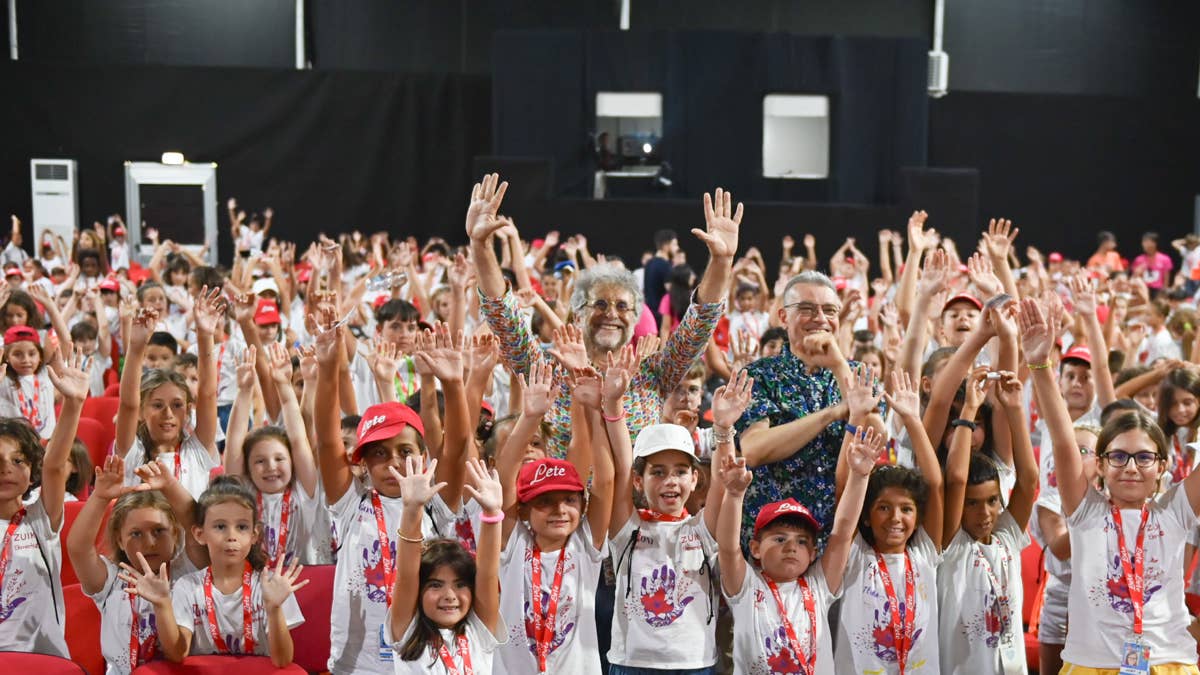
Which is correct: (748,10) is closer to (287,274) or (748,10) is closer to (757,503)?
(287,274)

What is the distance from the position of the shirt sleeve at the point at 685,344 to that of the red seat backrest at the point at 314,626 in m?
1.32

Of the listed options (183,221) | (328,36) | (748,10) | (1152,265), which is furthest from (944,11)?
(183,221)

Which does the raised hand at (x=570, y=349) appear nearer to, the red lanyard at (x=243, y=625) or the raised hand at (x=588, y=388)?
the raised hand at (x=588, y=388)

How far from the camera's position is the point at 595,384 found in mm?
3736

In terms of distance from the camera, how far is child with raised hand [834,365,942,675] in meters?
3.82

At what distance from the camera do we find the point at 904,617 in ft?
12.5

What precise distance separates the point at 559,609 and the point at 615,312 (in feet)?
3.16

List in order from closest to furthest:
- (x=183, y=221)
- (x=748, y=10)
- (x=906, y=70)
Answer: (x=906, y=70) → (x=183, y=221) → (x=748, y=10)

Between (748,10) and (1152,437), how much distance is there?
1568 cm

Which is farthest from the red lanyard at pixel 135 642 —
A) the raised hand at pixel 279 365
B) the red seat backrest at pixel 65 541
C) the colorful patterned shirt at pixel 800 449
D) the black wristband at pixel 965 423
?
the black wristband at pixel 965 423

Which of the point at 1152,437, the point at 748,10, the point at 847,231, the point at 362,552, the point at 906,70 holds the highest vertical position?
the point at 748,10

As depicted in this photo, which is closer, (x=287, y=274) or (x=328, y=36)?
(x=287, y=274)

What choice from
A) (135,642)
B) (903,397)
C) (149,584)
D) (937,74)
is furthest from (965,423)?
(937,74)

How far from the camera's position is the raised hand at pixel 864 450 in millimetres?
3541
